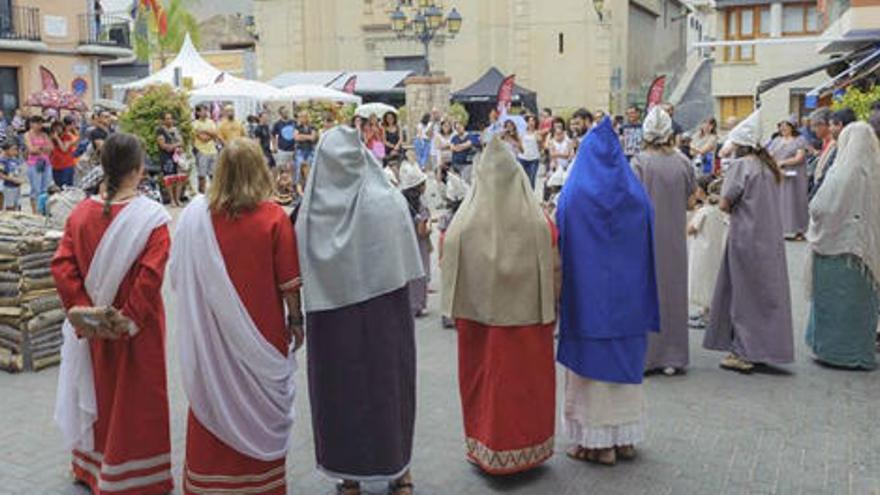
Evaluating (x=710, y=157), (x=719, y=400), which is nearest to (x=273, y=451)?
(x=719, y=400)

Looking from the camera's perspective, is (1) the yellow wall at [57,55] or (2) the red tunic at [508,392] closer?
(2) the red tunic at [508,392]

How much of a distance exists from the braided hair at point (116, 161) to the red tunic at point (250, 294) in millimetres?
642

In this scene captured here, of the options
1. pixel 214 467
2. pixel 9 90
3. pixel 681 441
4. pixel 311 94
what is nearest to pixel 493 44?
pixel 311 94

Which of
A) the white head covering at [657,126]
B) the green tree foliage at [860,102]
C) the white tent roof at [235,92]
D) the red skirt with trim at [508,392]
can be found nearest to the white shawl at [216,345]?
the red skirt with trim at [508,392]

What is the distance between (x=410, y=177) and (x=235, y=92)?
1542cm

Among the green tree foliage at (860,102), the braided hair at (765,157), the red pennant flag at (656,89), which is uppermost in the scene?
the red pennant flag at (656,89)

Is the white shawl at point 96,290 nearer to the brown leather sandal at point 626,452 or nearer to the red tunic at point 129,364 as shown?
the red tunic at point 129,364

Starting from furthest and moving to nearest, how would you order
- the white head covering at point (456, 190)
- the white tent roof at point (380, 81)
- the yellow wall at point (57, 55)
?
the white tent roof at point (380, 81) → the yellow wall at point (57, 55) → the white head covering at point (456, 190)

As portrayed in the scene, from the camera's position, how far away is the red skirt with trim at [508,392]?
4.66 meters

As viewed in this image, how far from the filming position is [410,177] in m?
8.26

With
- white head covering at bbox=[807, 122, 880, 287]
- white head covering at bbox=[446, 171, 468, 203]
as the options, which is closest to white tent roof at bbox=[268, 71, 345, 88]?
white head covering at bbox=[446, 171, 468, 203]

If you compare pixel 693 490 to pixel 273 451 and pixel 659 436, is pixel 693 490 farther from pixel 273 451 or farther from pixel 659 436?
pixel 273 451

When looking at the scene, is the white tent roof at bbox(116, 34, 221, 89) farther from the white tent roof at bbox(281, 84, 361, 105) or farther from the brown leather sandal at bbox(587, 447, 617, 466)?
the brown leather sandal at bbox(587, 447, 617, 466)

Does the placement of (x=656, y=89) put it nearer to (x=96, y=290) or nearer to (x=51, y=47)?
(x=96, y=290)
